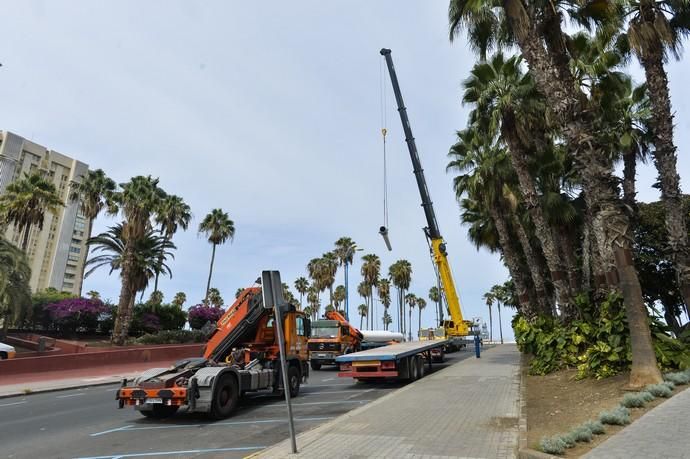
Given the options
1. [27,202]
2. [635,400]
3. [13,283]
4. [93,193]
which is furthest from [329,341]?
[93,193]

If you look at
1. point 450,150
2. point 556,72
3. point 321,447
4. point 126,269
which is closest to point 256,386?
point 321,447

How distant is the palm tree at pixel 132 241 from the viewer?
32.1 metres

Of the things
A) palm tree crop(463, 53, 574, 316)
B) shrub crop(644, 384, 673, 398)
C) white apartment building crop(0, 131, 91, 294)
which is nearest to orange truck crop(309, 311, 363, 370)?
palm tree crop(463, 53, 574, 316)

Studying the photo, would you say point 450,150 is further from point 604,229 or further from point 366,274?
point 366,274

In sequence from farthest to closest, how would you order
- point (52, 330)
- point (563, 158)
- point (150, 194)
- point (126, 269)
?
point (52, 330), point (150, 194), point (126, 269), point (563, 158)

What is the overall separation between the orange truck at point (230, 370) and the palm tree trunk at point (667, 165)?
10.6 m

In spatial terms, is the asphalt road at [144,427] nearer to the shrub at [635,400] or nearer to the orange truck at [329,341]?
the shrub at [635,400]

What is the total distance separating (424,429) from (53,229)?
12215 centimetres

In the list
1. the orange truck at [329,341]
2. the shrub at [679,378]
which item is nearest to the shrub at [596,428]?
the shrub at [679,378]

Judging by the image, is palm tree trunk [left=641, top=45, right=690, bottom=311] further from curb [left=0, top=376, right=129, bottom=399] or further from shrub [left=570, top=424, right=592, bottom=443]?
curb [left=0, top=376, right=129, bottom=399]

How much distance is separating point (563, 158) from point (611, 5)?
8.59 meters

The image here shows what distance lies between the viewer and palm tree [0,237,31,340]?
2673 centimetres

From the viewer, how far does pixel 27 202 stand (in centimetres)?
3300

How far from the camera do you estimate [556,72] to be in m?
11.0
